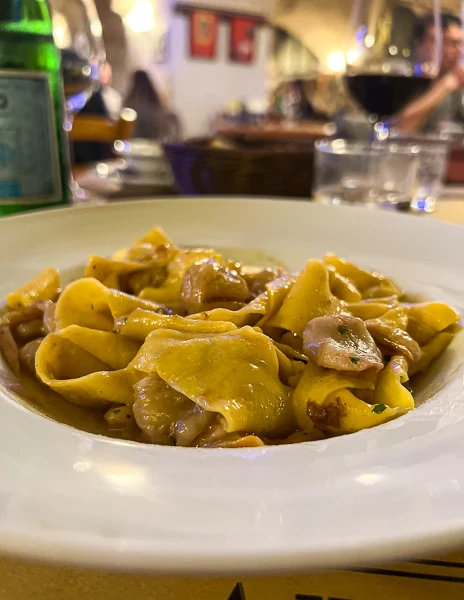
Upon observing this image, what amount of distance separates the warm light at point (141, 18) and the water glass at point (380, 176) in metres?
8.98

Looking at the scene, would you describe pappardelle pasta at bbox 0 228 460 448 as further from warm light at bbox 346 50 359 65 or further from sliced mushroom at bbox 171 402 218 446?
warm light at bbox 346 50 359 65

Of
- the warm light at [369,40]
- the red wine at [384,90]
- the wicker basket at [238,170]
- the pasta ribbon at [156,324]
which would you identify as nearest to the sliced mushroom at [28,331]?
the pasta ribbon at [156,324]

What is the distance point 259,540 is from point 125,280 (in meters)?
1.03

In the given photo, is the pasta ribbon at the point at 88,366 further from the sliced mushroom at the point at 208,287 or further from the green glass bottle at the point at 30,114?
the green glass bottle at the point at 30,114

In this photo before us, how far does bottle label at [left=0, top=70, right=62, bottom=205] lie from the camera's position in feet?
5.99

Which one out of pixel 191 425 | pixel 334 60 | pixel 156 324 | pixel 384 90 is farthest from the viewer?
pixel 334 60

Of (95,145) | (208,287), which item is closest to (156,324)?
(208,287)

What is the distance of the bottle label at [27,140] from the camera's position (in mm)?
1826

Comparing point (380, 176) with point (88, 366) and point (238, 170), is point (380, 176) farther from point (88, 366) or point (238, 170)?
point (88, 366)

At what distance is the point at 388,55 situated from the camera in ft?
8.18

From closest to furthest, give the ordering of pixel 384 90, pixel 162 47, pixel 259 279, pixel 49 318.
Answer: pixel 49 318 → pixel 259 279 → pixel 384 90 → pixel 162 47

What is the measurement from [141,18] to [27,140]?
964 centimetres

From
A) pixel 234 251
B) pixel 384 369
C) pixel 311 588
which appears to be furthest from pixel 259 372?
pixel 234 251

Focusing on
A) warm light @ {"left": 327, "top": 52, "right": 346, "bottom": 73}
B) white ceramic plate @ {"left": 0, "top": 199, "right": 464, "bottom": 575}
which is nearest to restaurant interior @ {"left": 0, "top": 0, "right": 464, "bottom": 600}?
white ceramic plate @ {"left": 0, "top": 199, "right": 464, "bottom": 575}
